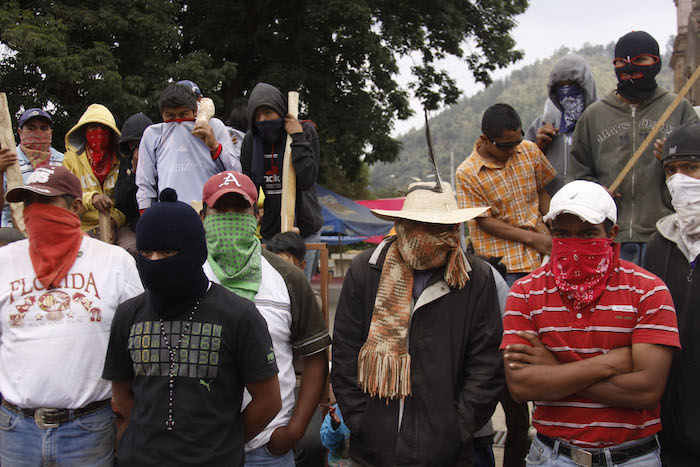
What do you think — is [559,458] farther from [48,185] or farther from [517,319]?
[48,185]

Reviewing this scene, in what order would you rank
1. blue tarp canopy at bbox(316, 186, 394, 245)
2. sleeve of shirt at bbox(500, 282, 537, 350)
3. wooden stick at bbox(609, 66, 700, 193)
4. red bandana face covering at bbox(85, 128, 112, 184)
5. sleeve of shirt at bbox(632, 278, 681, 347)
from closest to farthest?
sleeve of shirt at bbox(632, 278, 681, 347) < sleeve of shirt at bbox(500, 282, 537, 350) < wooden stick at bbox(609, 66, 700, 193) < red bandana face covering at bbox(85, 128, 112, 184) < blue tarp canopy at bbox(316, 186, 394, 245)

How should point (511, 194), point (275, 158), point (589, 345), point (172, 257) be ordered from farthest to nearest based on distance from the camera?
point (275, 158) → point (511, 194) → point (589, 345) → point (172, 257)

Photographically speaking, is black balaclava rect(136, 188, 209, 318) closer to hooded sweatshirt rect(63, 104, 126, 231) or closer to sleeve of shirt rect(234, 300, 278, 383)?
sleeve of shirt rect(234, 300, 278, 383)

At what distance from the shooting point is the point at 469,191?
4723 mm

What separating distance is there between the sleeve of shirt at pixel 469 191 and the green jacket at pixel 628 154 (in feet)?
2.06

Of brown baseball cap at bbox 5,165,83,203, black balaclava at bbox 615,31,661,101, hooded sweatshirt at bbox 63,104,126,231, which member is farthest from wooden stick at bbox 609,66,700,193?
hooded sweatshirt at bbox 63,104,126,231

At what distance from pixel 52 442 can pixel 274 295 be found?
4.32 feet

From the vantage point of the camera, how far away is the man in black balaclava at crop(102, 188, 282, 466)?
273cm

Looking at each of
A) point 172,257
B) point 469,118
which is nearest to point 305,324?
point 172,257

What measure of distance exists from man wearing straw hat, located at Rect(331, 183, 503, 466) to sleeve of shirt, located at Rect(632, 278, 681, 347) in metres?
0.75

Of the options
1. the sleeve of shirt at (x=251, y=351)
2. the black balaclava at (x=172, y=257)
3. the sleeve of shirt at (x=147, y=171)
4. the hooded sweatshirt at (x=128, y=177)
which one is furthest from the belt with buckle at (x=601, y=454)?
the hooded sweatshirt at (x=128, y=177)

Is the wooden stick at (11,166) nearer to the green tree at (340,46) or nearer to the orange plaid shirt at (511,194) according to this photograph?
the orange plaid shirt at (511,194)

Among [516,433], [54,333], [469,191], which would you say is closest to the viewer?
[54,333]

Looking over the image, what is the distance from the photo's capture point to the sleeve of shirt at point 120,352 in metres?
2.92
